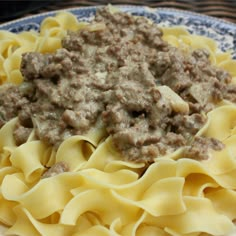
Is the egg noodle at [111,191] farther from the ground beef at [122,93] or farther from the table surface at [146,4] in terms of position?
the table surface at [146,4]

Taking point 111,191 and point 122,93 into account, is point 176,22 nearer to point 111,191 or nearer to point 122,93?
point 122,93

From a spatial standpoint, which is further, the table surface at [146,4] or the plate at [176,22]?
the table surface at [146,4]

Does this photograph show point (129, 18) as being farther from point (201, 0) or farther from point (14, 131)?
point (201, 0)

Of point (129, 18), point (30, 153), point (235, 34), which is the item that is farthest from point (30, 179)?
point (235, 34)

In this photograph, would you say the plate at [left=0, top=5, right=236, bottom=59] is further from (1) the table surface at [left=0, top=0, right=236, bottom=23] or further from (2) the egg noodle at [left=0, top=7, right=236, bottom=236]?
(2) the egg noodle at [left=0, top=7, right=236, bottom=236]

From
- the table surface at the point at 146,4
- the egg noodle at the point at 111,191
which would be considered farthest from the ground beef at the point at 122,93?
the table surface at the point at 146,4

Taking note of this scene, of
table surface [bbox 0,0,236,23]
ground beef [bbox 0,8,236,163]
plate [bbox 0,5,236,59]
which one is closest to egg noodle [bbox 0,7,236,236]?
ground beef [bbox 0,8,236,163]
